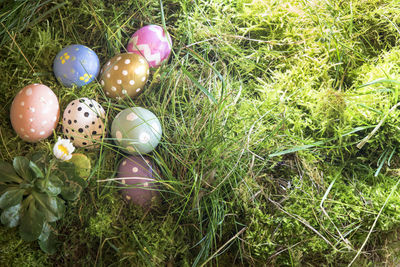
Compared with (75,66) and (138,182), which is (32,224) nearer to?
(138,182)

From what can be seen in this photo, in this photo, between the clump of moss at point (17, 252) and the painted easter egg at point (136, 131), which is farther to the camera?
the painted easter egg at point (136, 131)

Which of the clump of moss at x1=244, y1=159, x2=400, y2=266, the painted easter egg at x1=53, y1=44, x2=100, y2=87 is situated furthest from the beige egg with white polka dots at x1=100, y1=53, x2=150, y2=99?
the clump of moss at x1=244, y1=159, x2=400, y2=266

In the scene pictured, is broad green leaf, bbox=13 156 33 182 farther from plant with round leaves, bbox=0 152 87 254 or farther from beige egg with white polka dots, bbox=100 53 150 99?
beige egg with white polka dots, bbox=100 53 150 99

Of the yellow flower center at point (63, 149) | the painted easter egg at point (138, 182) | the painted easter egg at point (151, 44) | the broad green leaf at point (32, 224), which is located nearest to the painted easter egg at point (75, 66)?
the painted easter egg at point (151, 44)

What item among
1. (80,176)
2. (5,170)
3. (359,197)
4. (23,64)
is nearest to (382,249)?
(359,197)

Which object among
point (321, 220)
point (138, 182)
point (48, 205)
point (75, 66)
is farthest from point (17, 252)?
point (321, 220)

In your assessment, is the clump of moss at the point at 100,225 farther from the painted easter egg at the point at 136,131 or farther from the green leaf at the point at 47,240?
the painted easter egg at the point at 136,131
